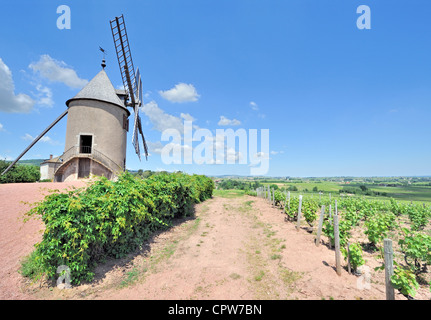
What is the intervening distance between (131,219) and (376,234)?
30.6 ft

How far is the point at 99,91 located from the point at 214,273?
20.2 m

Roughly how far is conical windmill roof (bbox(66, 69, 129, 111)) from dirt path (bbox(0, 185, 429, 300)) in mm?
14007

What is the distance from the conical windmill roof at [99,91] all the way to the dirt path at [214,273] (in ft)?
46.0

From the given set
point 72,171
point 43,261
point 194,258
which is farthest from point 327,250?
point 72,171

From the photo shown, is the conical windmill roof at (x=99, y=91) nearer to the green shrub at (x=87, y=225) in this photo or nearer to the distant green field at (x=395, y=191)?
the green shrub at (x=87, y=225)

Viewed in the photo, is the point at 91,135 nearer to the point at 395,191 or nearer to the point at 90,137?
the point at 90,137

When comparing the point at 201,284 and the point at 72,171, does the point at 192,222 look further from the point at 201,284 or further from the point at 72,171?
the point at 72,171

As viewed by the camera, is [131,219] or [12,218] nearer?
[131,219]

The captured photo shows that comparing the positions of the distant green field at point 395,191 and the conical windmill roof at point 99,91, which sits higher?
the conical windmill roof at point 99,91

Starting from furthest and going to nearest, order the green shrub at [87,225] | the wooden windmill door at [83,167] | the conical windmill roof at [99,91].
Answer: the conical windmill roof at [99,91] < the wooden windmill door at [83,167] < the green shrub at [87,225]

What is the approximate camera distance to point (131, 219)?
578 cm

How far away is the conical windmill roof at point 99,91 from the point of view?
1737 centimetres

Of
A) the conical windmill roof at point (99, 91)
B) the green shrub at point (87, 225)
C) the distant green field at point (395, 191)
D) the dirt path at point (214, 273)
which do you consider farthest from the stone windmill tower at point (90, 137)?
the distant green field at point (395, 191)

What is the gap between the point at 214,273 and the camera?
5176mm
